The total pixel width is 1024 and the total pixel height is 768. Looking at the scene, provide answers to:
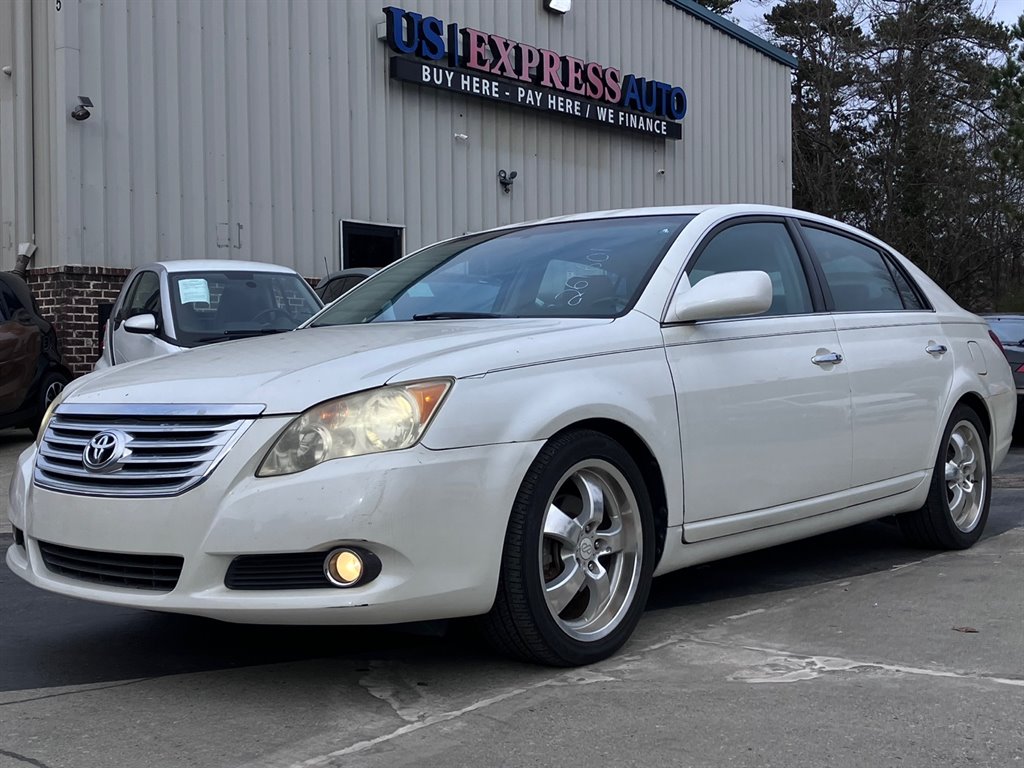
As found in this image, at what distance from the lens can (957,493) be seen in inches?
230

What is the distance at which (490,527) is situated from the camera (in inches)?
138

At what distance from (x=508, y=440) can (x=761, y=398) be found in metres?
1.32

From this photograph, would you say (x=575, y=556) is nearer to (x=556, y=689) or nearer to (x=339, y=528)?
(x=556, y=689)

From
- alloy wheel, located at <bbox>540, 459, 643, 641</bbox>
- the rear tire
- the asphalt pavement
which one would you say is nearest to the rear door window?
the rear tire

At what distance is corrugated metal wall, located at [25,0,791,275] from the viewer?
13.6 m

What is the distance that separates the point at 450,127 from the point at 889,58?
77.8ft

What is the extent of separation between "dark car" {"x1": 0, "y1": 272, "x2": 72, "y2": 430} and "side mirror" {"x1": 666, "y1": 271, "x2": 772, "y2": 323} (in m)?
7.94

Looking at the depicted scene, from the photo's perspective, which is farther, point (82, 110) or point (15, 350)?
point (82, 110)

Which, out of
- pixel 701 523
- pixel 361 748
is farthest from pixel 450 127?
pixel 361 748

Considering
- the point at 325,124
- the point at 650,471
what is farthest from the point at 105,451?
the point at 325,124

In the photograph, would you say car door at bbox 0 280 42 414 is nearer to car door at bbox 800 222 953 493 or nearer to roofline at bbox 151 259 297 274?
roofline at bbox 151 259 297 274

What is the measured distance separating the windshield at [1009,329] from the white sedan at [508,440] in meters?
6.48

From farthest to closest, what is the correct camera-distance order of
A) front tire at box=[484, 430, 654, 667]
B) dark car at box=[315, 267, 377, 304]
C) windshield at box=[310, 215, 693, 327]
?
1. dark car at box=[315, 267, 377, 304]
2. windshield at box=[310, 215, 693, 327]
3. front tire at box=[484, 430, 654, 667]

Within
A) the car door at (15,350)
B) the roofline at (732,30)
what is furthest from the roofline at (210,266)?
the roofline at (732,30)
